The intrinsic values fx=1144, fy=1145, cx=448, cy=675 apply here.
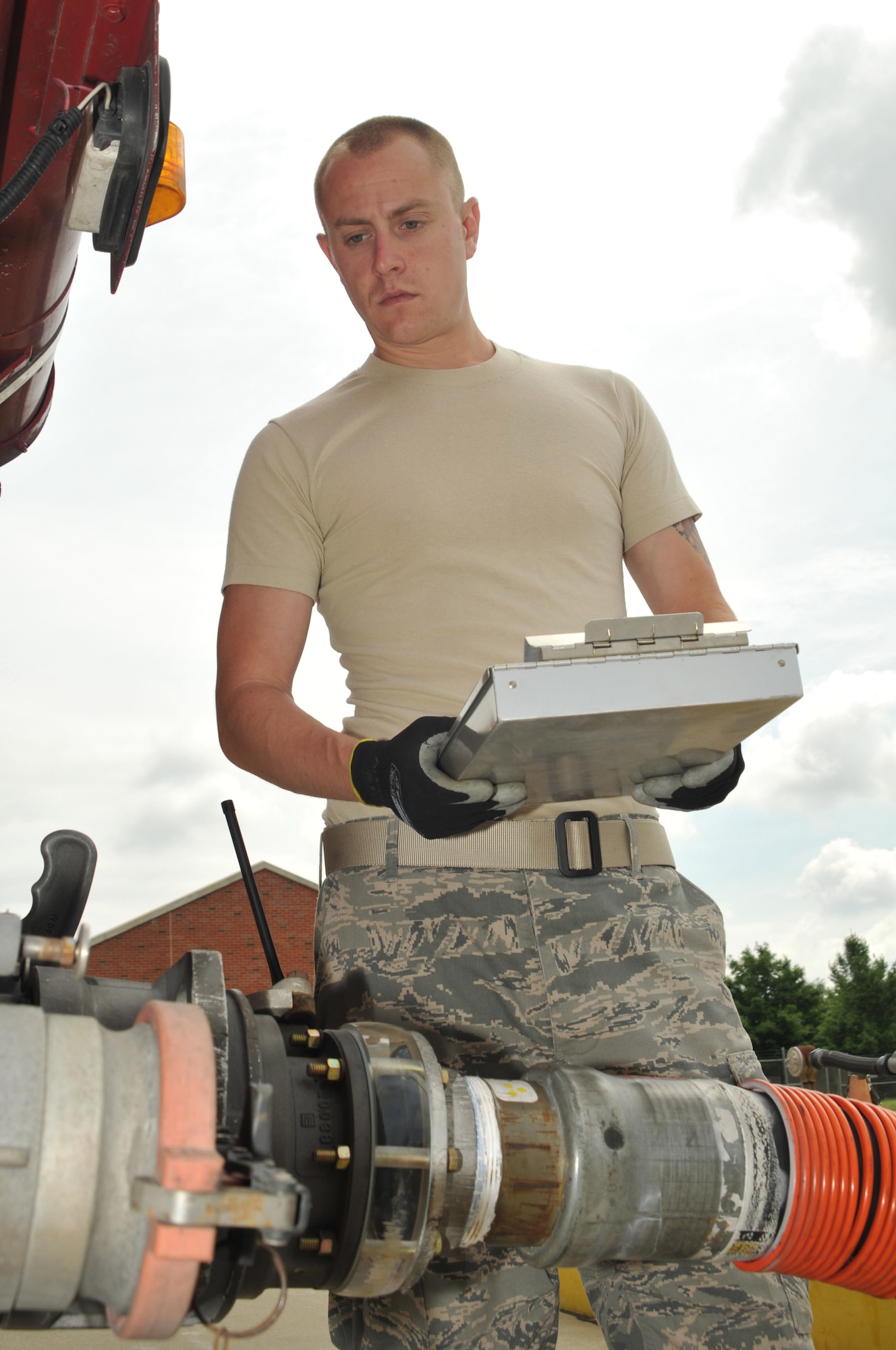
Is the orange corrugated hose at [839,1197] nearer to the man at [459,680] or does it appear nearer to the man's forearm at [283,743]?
the man at [459,680]

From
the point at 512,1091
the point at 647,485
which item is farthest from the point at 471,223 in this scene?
the point at 512,1091

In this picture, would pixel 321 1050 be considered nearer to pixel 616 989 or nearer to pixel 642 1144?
pixel 642 1144

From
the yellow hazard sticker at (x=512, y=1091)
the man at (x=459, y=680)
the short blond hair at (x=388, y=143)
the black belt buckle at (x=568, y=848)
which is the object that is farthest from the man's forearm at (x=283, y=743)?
the short blond hair at (x=388, y=143)

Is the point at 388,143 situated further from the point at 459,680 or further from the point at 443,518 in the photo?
the point at 459,680

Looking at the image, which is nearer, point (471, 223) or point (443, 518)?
point (443, 518)

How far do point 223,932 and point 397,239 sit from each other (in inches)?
650

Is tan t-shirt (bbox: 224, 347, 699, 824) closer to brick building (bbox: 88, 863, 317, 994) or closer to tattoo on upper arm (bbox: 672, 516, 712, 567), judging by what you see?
tattoo on upper arm (bbox: 672, 516, 712, 567)

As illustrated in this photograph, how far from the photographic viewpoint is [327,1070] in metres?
0.90

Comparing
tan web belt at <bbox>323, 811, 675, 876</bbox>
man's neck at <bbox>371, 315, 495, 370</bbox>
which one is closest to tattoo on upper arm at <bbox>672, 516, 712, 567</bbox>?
man's neck at <bbox>371, 315, 495, 370</bbox>

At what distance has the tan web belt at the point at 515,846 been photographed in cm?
162

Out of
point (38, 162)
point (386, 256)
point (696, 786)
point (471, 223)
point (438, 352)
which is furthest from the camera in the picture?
point (471, 223)

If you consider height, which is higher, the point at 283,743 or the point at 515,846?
the point at 283,743

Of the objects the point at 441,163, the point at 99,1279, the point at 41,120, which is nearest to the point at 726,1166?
the point at 99,1279

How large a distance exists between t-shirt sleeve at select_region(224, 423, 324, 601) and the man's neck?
28 cm
